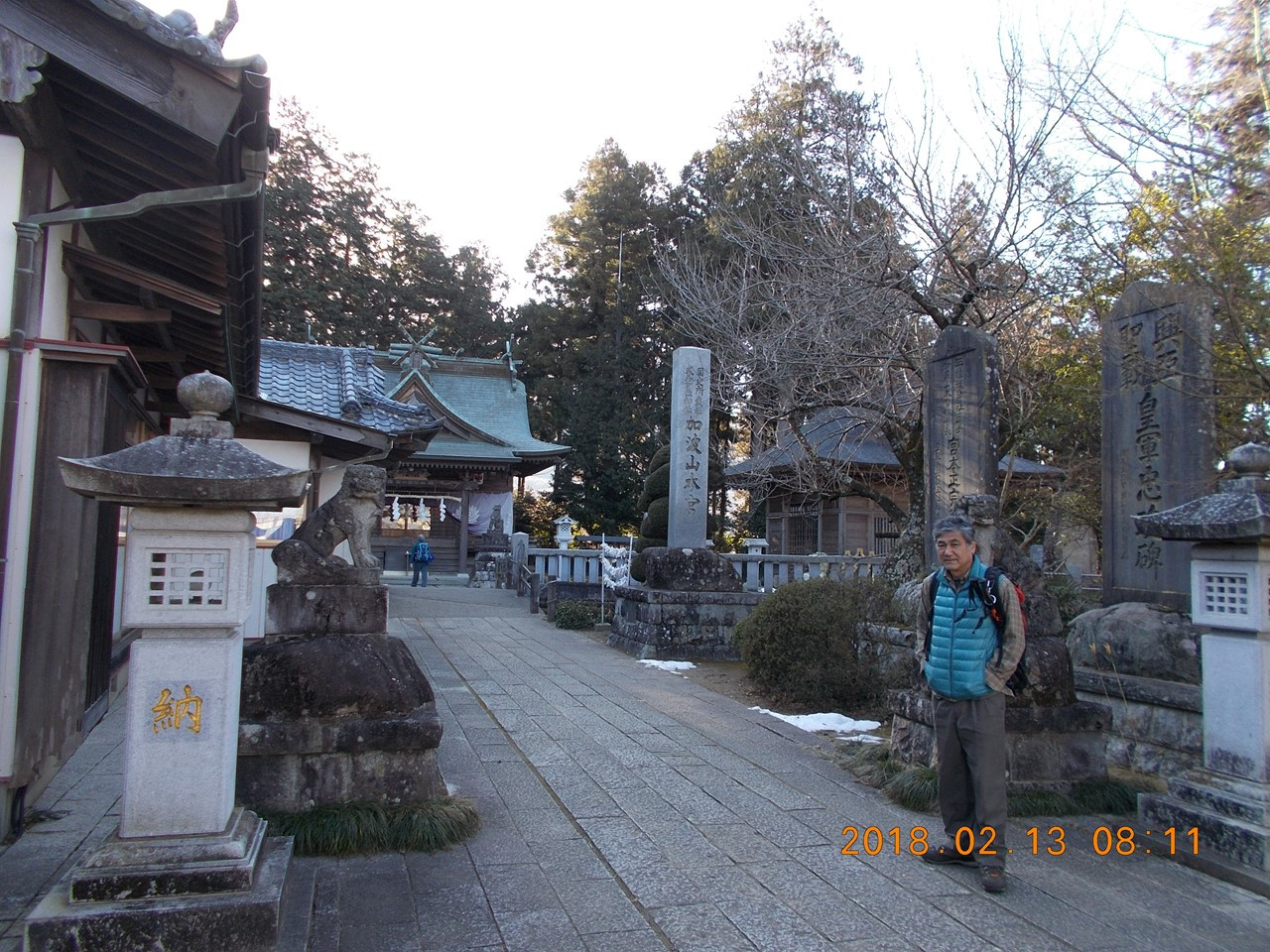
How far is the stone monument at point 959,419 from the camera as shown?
7.23 metres

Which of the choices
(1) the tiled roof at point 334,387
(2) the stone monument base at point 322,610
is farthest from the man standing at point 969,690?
(1) the tiled roof at point 334,387

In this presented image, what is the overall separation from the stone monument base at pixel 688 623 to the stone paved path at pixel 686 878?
16.8 ft

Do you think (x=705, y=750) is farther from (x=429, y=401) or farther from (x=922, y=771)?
(x=429, y=401)

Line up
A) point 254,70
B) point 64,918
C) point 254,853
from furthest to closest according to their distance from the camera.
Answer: point 254,70 < point 254,853 < point 64,918

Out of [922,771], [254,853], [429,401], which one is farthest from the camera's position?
[429,401]

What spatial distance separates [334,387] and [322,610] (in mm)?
8706

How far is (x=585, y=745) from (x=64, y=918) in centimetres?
384

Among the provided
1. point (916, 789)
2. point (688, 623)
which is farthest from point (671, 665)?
point (916, 789)

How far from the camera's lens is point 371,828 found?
418cm

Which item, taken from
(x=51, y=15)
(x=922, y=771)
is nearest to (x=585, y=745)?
(x=922, y=771)

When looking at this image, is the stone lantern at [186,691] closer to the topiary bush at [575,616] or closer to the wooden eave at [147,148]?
the wooden eave at [147,148]

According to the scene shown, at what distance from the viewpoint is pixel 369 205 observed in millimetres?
34188

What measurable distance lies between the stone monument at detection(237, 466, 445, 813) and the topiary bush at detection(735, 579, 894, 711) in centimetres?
436

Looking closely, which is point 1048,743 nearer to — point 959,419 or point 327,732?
point 959,419
